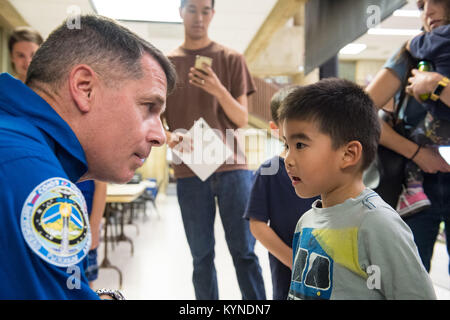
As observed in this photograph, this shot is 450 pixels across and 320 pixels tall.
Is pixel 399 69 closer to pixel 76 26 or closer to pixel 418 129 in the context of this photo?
pixel 418 129

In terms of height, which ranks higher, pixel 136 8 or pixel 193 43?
pixel 136 8

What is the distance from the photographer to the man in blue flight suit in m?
0.32

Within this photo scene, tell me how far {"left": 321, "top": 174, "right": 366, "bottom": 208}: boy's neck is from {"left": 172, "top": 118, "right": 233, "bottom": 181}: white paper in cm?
48

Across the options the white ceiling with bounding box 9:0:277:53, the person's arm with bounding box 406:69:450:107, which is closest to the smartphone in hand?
the person's arm with bounding box 406:69:450:107

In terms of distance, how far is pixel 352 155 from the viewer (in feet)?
1.53

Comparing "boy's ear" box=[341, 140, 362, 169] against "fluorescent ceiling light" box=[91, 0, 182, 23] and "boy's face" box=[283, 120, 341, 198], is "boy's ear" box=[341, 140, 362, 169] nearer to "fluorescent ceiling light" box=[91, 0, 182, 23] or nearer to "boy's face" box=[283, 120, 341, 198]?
"boy's face" box=[283, 120, 341, 198]

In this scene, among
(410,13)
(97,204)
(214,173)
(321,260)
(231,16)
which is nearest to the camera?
(321,260)

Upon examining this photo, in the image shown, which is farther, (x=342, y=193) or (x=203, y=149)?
(x=203, y=149)

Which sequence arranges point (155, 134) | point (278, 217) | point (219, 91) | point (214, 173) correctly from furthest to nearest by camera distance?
point (214, 173) < point (219, 91) < point (278, 217) < point (155, 134)

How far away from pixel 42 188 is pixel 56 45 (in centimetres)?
28

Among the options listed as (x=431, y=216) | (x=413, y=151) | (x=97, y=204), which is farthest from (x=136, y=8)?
(x=97, y=204)

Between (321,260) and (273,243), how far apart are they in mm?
212
